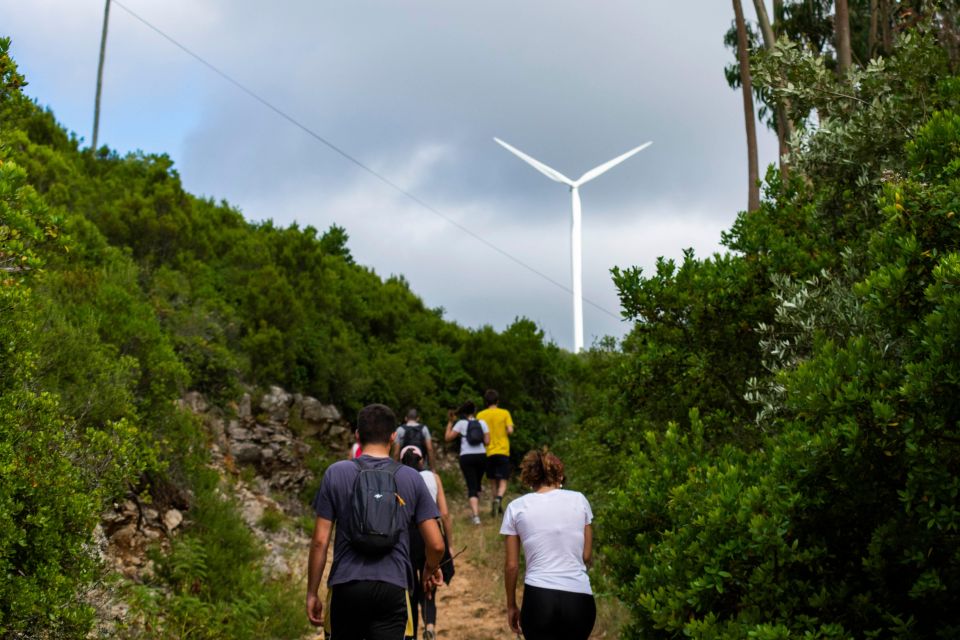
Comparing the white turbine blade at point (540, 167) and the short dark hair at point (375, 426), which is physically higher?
the white turbine blade at point (540, 167)

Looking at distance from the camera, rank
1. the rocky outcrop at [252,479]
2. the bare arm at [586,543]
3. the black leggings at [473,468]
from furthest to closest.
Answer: the black leggings at [473,468] → the rocky outcrop at [252,479] → the bare arm at [586,543]

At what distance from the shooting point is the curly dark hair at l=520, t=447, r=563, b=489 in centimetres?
585

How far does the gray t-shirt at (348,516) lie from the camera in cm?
470

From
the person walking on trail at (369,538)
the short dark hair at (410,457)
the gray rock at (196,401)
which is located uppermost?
the gray rock at (196,401)

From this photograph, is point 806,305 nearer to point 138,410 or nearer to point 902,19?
point 902,19

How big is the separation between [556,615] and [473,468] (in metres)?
9.09

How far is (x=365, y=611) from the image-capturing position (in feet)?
15.3

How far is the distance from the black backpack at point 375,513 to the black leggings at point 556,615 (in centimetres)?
112

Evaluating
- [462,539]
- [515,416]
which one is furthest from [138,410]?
[515,416]

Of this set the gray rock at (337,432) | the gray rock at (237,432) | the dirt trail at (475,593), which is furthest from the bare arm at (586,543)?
the gray rock at (337,432)

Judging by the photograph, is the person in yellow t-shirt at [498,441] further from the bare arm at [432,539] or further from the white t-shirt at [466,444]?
the bare arm at [432,539]

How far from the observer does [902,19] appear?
907 centimetres

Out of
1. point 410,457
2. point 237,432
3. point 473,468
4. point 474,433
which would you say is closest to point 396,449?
point 474,433

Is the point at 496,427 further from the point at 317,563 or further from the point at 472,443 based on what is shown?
the point at 317,563
